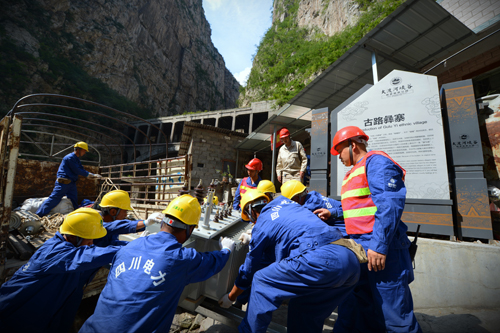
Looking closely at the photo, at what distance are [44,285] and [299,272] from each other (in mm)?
2252

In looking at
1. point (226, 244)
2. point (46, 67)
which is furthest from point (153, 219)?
point (46, 67)

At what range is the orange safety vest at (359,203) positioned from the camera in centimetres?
193

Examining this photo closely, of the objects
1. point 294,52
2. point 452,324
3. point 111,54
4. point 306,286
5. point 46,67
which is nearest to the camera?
point 306,286

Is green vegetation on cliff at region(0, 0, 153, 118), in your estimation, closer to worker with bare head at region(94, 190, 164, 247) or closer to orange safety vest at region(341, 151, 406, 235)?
worker with bare head at region(94, 190, 164, 247)

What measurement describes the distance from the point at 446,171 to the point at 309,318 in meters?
3.27

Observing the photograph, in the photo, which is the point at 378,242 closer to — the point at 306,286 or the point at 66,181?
the point at 306,286

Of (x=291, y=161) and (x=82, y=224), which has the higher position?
(x=291, y=161)

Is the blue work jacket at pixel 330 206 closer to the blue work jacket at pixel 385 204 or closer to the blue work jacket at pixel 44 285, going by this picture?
the blue work jacket at pixel 385 204

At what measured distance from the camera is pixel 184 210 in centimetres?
192

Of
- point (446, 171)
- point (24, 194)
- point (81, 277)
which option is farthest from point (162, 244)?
point (24, 194)

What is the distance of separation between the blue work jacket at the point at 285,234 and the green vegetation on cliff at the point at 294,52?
13840 mm

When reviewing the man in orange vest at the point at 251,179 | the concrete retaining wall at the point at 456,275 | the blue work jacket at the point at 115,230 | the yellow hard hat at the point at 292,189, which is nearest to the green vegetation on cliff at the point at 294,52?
the man in orange vest at the point at 251,179

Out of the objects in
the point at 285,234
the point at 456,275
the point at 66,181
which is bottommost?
the point at 456,275

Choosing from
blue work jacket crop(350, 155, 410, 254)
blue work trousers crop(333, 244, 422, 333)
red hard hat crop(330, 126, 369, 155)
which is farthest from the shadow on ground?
red hard hat crop(330, 126, 369, 155)
